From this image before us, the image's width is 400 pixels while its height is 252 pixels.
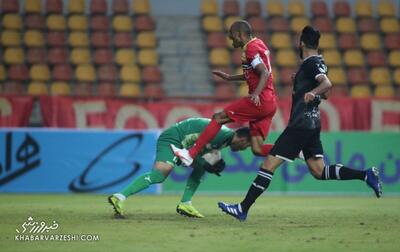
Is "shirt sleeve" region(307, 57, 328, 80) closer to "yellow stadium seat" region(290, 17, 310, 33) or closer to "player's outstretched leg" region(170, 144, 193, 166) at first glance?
"player's outstretched leg" region(170, 144, 193, 166)

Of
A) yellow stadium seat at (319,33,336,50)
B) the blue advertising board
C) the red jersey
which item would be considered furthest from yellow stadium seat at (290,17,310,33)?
the red jersey

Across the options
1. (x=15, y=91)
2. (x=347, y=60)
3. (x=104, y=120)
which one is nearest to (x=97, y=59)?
(x=15, y=91)

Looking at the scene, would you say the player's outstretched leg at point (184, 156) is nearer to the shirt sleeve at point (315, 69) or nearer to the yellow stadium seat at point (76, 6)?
the shirt sleeve at point (315, 69)

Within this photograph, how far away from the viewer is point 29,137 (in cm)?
1485

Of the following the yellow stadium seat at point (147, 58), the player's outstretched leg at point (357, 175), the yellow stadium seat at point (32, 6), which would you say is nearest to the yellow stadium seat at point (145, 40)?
the yellow stadium seat at point (147, 58)

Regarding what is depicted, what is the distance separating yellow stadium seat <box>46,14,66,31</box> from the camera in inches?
766

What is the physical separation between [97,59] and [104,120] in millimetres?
4003

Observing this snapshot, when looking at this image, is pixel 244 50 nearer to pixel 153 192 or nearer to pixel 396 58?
pixel 153 192

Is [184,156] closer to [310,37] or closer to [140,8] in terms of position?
[310,37]

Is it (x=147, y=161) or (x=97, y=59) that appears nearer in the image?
(x=147, y=161)

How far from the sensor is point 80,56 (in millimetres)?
19078

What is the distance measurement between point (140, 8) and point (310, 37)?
12.5 metres

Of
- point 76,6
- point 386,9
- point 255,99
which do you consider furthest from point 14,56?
point 255,99

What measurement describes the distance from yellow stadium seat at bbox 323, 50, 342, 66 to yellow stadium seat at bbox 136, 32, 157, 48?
450 cm
